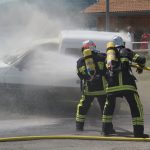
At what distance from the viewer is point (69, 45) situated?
36.7 feet

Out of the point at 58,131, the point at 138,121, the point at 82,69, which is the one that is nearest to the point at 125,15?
the point at 82,69

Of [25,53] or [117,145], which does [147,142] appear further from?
[25,53]

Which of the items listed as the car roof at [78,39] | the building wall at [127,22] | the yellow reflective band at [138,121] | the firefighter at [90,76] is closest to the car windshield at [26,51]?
the car roof at [78,39]

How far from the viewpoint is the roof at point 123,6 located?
35312 millimetres

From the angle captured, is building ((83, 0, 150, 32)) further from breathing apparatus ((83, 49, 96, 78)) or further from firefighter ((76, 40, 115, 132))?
breathing apparatus ((83, 49, 96, 78))

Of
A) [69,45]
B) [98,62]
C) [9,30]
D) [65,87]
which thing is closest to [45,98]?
[65,87]

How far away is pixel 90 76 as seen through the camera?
9.05 meters

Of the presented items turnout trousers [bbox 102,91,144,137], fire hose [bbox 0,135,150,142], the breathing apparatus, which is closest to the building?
the breathing apparatus

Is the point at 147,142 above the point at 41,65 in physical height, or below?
below

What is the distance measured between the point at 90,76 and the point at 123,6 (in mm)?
27970

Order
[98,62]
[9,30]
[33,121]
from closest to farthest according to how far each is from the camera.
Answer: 1. [98,62]
2. [33,121]
3. [9,30]

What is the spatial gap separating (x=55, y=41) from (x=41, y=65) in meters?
0.74

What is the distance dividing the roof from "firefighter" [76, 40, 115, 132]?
25.7m

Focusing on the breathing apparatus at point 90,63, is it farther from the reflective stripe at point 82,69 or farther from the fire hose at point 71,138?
the fire hose at point 71,138
